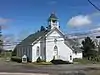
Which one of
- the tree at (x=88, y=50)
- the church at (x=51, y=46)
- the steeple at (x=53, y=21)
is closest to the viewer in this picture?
the church at (x=51, y=46)

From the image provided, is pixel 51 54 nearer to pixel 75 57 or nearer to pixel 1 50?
pixel 75 57

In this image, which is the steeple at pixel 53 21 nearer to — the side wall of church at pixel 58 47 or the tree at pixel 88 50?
the side wall of church at pixel 58 47

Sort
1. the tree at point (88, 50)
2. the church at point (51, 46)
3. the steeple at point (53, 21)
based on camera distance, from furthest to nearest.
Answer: the tree at point (88, 50), the steeple at point (53, 21), the church at point (51, 46)

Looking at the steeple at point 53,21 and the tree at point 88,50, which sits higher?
the steeple at point 53,21

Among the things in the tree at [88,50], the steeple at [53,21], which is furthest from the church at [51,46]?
the tree at [88,50]

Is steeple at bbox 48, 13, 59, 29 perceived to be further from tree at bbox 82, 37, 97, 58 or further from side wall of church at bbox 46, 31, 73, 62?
tree at bbox 82, 37, 97, 58

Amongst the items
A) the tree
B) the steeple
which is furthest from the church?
the tree

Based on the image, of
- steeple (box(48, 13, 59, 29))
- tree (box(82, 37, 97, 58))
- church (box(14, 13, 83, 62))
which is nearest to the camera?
church (box(14, 13, 83, 62))

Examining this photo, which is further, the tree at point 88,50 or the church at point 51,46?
the tree at point 88,50

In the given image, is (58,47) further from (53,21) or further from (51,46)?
(53,21)

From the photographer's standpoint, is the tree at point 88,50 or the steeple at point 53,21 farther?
the tree at point 88,50

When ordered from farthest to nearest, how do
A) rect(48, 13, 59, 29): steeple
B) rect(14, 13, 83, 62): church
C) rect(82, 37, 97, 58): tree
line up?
rect(82, 37, 97, 58): tree → rect(48, 13, 59, 29): steeple → rect(14, 13, 83, 62): church

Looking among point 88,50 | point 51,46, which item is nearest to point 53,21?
point 51,46

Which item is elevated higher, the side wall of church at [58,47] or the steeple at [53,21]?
the steeple at [53,21]
